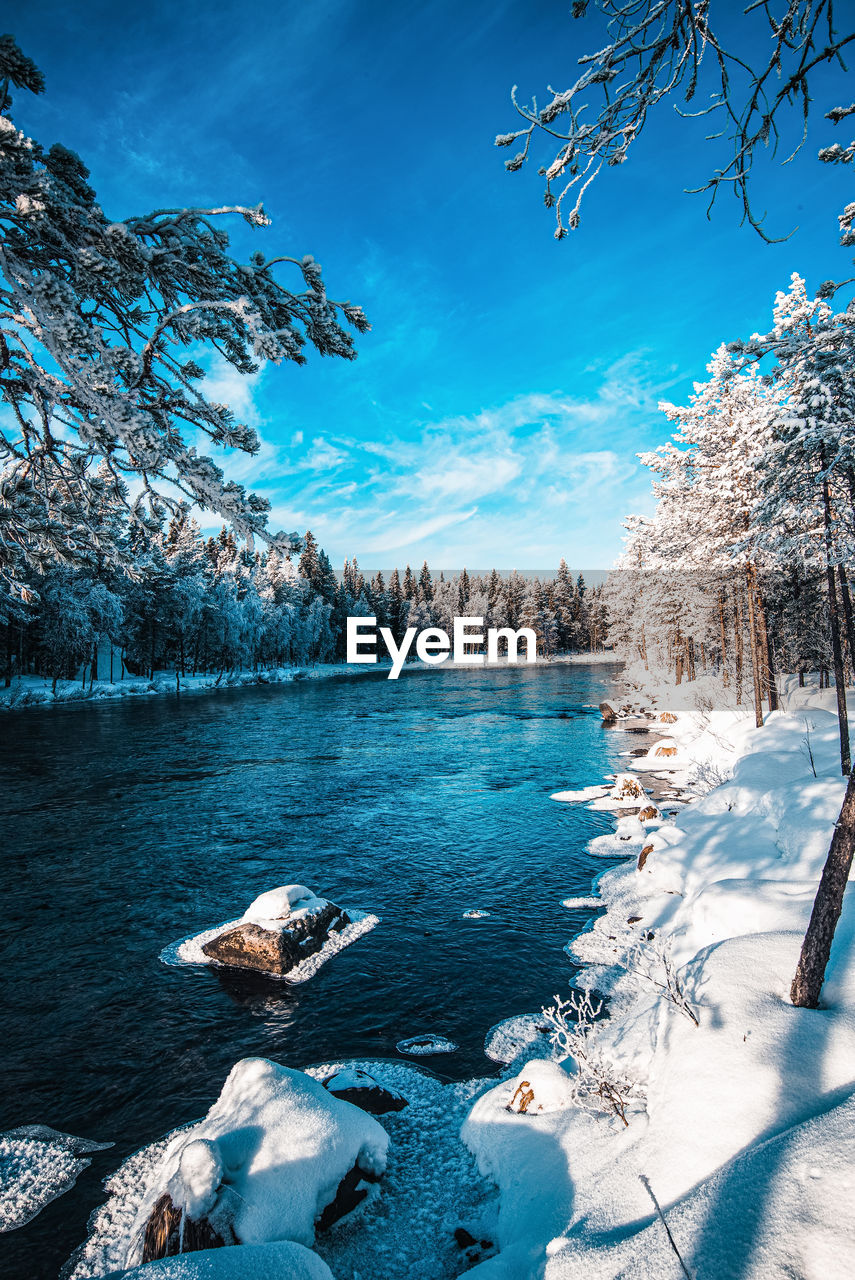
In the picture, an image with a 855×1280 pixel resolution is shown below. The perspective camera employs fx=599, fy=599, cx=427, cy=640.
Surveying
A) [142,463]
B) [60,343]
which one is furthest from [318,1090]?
[60,343]

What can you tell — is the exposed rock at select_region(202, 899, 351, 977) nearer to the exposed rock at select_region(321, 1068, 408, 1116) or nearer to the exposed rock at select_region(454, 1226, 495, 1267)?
the exposed rock at select_region(321, 1068, 408, 1116)

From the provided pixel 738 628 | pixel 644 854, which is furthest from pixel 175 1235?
pixel 738 628

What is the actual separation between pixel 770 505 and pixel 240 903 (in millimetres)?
15757

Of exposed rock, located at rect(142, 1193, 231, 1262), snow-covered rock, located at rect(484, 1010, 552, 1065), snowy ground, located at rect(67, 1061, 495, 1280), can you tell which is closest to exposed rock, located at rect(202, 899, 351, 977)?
snowy ground, located at rect(67, 1061, 495, 1280)

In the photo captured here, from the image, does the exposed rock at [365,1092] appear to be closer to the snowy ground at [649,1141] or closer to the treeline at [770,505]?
the snowy ground at [649,1141]

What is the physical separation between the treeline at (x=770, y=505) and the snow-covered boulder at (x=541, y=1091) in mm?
7216

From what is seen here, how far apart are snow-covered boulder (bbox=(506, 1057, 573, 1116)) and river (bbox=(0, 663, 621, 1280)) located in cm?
120

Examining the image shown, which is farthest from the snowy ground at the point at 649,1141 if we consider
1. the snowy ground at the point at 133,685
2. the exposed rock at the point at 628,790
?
the snowy ground at the point at 133,685

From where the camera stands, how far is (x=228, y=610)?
6397cm

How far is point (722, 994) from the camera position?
4.84 metres

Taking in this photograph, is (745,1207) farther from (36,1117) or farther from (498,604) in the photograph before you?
(498,604)

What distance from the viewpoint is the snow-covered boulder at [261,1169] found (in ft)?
13.7

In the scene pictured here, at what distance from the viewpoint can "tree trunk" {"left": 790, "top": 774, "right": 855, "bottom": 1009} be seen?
13.2 ft

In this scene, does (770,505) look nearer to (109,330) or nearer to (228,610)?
(109,330)
